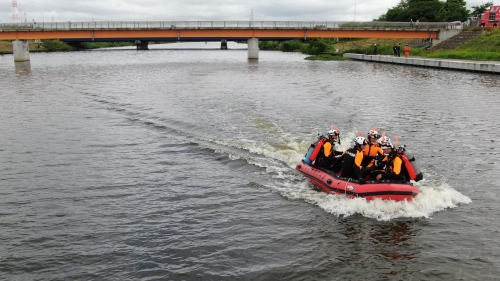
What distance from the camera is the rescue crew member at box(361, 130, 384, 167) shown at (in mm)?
13734

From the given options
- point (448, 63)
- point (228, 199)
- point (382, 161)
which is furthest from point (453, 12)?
point (228, 199)

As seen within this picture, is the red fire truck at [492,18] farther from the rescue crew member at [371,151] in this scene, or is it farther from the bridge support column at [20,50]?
the bridge support column at [20,50]

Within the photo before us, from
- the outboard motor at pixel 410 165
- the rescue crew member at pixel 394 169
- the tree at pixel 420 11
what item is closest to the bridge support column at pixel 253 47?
the tree at pixel 420 11

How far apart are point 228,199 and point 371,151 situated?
14.2 ft

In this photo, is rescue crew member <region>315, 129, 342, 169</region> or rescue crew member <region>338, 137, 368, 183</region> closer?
rescue crew member <region>338, 137, 368, 183</region>

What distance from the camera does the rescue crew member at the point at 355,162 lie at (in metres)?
13.5

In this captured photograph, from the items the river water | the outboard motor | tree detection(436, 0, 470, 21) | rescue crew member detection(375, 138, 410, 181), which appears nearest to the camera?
the river water

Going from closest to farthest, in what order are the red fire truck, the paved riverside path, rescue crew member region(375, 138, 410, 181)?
rescue crew member region(375, 138, 410, 181) → the paved riverside path → the red fire truck

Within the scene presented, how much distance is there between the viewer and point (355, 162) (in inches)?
533

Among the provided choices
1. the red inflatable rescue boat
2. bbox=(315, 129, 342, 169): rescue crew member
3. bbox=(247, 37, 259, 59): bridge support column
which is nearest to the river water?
the red inflatable rescue boat

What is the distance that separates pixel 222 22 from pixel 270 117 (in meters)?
53.2

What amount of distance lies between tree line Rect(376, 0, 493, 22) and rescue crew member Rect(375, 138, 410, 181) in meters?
98.0

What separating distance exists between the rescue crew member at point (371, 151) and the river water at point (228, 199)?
146 cm

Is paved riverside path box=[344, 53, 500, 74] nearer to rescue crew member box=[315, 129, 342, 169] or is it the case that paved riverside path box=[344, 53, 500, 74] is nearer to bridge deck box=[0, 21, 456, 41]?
bridge deck box=[0, 21, 456, 41]
